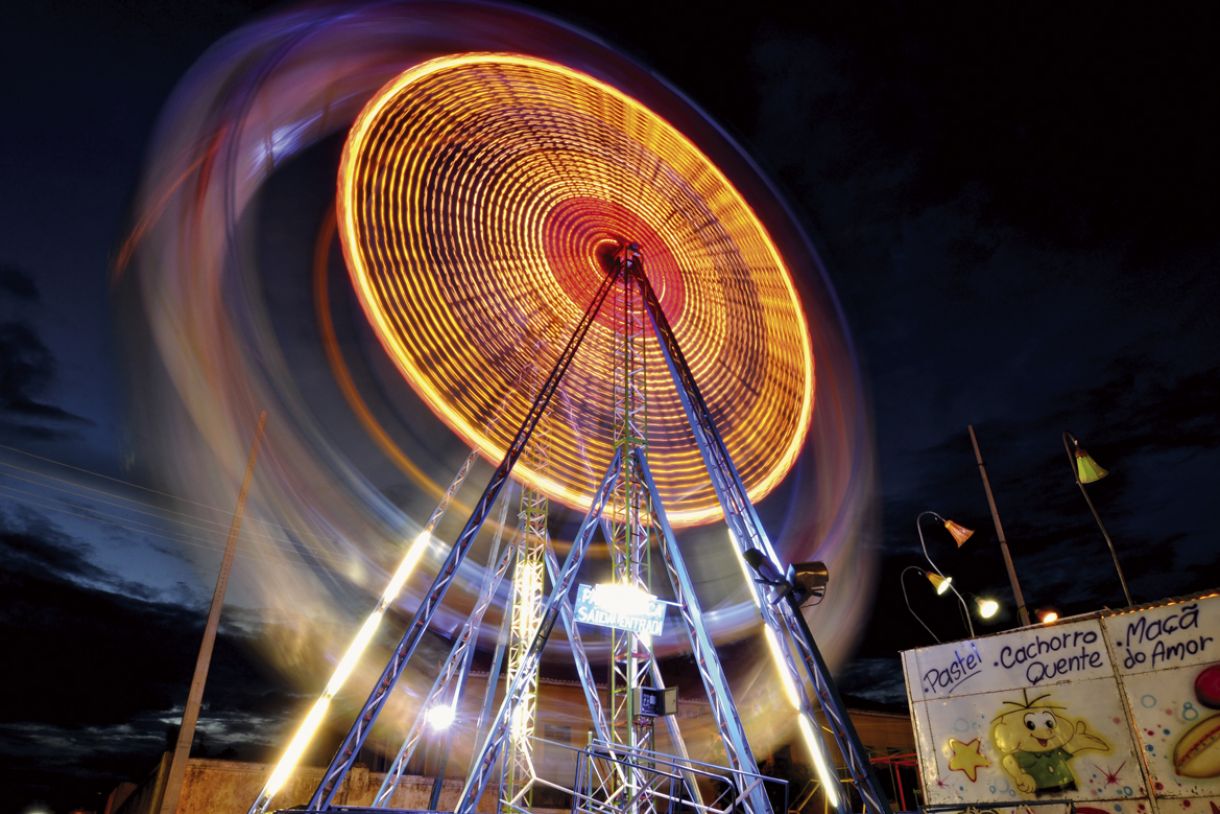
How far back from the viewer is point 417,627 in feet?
37.4

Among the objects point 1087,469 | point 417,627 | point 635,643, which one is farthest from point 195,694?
point 1087,469

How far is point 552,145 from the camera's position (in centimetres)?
1703

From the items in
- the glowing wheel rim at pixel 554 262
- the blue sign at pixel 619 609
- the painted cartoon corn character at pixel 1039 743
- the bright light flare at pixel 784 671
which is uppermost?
the glowing wheel rim at pixel 554 262

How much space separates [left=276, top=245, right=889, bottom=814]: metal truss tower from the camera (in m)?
9.01

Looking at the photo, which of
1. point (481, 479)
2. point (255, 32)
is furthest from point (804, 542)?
point (255, 32)

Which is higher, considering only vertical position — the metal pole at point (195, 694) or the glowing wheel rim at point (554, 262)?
Answer: the glowing wheel rim at point (554, 262)

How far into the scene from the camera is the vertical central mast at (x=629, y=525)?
12.1 meters

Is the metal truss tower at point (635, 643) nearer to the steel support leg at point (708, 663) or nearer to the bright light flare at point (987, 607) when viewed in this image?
the steel support leg at point (708, 663)

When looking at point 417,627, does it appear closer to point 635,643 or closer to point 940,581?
point 635,643

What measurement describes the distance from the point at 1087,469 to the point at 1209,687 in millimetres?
6374

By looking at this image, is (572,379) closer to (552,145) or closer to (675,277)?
(675,277)

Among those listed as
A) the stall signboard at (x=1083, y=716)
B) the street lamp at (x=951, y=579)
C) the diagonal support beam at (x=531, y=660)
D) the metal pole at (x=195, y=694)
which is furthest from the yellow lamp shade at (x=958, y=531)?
the metal pole at (x=195, y=694)

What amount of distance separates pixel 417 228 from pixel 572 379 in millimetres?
6192

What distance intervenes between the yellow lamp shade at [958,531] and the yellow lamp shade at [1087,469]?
9.24 ft
